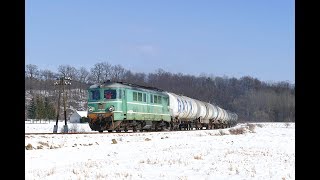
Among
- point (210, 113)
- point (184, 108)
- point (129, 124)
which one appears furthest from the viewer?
point (210, 113)

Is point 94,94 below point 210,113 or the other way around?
the other way around

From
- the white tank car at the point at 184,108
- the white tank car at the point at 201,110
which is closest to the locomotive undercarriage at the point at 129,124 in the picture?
the white tank car at the point at 184,108

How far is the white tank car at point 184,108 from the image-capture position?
3644cm

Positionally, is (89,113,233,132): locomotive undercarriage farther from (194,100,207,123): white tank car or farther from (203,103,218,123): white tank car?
(203,103,218,123): white tank car

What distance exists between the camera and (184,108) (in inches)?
1576

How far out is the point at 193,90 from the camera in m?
173

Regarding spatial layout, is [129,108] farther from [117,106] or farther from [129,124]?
[129,124]

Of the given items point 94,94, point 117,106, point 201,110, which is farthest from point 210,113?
point 117,106

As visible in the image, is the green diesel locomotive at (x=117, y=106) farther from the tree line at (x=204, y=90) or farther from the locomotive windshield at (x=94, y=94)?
the tree line at (x=204, y=90)

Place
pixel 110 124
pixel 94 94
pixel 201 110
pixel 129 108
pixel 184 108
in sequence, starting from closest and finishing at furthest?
1. pixel 110 124
2. pixel 129 108
3. pixel 94 94
4. pixel 184 108
5. pixel 201 110

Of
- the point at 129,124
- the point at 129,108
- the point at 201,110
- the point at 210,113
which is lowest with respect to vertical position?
the point at 129,124

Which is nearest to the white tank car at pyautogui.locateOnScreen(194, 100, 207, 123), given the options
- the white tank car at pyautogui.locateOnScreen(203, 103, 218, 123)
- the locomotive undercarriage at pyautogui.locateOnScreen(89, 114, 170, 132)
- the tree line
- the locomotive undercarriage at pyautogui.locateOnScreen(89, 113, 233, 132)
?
the white tank car at pyautogui.locateOnScreen(203, 103, 218, 123)
